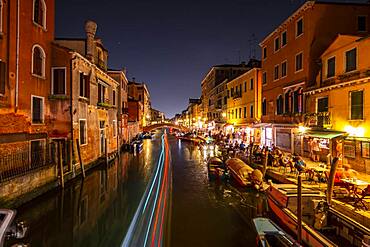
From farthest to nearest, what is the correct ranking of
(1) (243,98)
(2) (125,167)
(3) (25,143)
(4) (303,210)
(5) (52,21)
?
(1) (243,98)
(2) (125,167)
(5) (52,21)
(3) (25,143)
(4) (303,210)

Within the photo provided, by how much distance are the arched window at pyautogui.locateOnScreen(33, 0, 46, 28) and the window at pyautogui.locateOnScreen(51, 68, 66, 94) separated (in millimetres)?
2869

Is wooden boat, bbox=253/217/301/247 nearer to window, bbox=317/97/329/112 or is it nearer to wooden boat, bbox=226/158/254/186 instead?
wooden boat, bbox=226/158/254/186

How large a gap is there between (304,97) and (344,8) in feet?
22.4

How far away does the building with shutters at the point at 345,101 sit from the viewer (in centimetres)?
1255

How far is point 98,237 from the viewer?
940 cm

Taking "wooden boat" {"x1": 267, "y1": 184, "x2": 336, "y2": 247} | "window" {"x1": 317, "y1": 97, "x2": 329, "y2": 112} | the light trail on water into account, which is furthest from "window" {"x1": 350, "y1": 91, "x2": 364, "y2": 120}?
the light trail on water

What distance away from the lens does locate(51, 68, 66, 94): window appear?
1614 cm

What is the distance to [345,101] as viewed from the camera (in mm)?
13742

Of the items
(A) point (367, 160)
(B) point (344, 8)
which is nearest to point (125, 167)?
(A) point (367, 160)

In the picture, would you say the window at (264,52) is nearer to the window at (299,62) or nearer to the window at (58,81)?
the window at (299,62)

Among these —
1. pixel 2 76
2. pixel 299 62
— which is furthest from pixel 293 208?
pixel 2 76

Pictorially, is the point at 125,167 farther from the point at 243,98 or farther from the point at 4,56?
the point at 243,98

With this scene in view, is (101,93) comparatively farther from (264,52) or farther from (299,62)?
(299,62)

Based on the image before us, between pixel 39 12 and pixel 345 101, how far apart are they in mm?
19121
